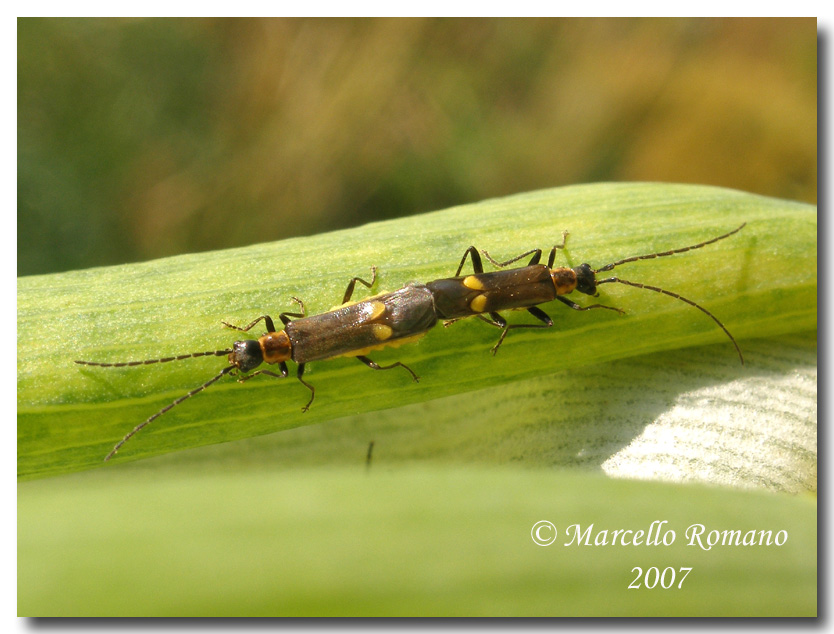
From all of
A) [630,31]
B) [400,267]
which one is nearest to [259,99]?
[630,31]

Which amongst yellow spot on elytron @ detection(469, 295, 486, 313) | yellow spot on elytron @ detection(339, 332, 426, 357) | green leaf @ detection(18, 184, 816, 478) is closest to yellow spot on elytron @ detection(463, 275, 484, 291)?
yellow spot on elytron @ detection(469, 295, 486, 313)

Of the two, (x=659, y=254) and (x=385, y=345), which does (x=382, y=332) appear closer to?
(x=385, y=345)

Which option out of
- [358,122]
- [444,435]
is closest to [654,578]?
[444,435]

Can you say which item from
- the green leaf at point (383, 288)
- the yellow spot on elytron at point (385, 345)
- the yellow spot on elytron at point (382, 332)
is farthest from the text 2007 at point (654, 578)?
the yellow spot on elytron at point (382, 332)

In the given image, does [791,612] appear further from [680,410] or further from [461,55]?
[461,55]

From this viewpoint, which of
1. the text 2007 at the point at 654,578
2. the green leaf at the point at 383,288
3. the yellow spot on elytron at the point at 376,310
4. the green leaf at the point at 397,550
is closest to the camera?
the green leaf at the point at 397,550

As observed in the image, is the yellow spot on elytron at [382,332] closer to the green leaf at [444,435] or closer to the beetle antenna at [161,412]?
the green leaf at [444,435]
